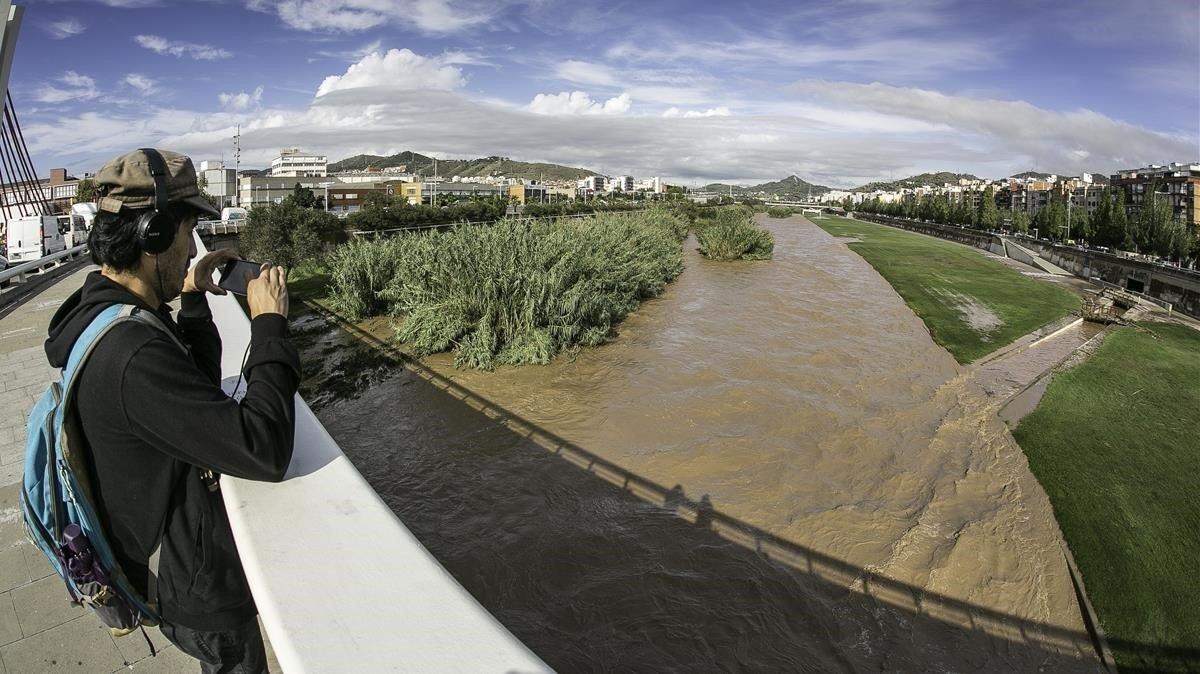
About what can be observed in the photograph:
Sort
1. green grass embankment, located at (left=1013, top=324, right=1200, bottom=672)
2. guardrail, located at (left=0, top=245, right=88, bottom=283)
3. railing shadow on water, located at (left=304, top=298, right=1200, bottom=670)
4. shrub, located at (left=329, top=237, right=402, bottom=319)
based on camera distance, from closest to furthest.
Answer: railing shadow on water, located at (left=304, top=298, right=1200, bottom=670), green grass embankment, located at (left=1013, top=324, right=1200, bottom=672), guardrail, located at (left=0, top=245, right=88, bottom=283), shrub, located at (left=329, top=237, right=402, bottom=319)

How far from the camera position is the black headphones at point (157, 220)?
167cm

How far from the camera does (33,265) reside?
39.1 ft

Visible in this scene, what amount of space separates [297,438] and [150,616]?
2.09 feet

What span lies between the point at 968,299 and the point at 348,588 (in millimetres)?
28806

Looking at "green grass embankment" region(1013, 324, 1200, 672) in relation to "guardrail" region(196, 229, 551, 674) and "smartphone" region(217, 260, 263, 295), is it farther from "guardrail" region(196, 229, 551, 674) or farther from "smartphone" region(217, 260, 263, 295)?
"smartphone" region(217, 260, 263, 295)

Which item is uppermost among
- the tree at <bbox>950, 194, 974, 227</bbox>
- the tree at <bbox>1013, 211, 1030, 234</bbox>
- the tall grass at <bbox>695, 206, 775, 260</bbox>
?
the tree at <bbox>950, 194, 974, 227</bbox>

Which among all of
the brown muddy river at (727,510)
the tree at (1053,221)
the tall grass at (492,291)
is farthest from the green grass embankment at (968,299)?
the tree at (1053,221)

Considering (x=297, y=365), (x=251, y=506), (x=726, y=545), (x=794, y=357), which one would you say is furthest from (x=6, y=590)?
(x=794, y=357)

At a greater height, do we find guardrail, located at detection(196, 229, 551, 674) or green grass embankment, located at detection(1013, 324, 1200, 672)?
guardrail, located at detection(196, 229, 551, 674)

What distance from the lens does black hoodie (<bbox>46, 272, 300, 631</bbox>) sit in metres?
1.41

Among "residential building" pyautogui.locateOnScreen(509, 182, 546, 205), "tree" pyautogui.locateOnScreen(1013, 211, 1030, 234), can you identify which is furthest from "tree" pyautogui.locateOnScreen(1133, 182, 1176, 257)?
"residential building" pyautogui.locateOnScreen(509, 182, 546, 205)

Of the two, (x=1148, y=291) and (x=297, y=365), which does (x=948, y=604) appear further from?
(x=1148, y=291)

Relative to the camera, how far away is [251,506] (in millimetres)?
1697

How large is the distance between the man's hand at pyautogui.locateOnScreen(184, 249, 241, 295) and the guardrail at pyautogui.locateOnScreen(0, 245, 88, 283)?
8.81 meters
